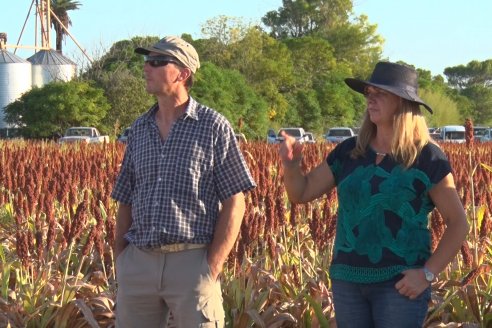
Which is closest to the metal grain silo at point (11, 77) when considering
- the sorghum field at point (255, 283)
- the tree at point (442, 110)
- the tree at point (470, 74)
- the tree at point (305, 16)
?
the tree at point (442, 110)

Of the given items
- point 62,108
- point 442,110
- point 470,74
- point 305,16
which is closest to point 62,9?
point 305,16

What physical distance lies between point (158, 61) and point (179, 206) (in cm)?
61

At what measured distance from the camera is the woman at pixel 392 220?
11.8 ft

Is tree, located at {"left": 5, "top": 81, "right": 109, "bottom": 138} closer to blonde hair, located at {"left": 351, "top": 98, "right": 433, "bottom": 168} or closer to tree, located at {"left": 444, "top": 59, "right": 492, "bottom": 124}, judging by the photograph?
blonde hair, located at {"left": 351, "top": 98, "right": 433, "bottom": 168}

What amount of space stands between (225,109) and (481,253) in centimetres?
4030

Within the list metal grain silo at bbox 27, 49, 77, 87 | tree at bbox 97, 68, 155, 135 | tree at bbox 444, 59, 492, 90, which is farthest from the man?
tree at bbox 444, 59, 492, 90

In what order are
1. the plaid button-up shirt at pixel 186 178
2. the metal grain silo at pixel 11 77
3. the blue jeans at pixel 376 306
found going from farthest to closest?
the metal grain silo at pixel 11 77 → the plaid button-up shirt at pixel 186 178 → the blue jeans at pixel 376 306

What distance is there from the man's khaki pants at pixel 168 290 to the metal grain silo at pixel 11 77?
188 feet

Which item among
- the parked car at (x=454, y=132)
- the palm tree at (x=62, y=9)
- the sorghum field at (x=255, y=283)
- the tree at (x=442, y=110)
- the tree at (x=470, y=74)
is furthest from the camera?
the tree at (x=470, y=74)

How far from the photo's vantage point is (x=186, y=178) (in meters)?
3.98

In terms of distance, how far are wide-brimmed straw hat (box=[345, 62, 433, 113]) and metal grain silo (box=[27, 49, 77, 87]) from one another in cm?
6004

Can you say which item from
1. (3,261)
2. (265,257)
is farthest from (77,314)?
(265,257)

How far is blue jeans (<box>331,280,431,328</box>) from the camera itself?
356 centimetres

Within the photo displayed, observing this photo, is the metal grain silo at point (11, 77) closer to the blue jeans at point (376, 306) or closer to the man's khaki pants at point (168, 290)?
the man's khaki pants at point (168, 290)
